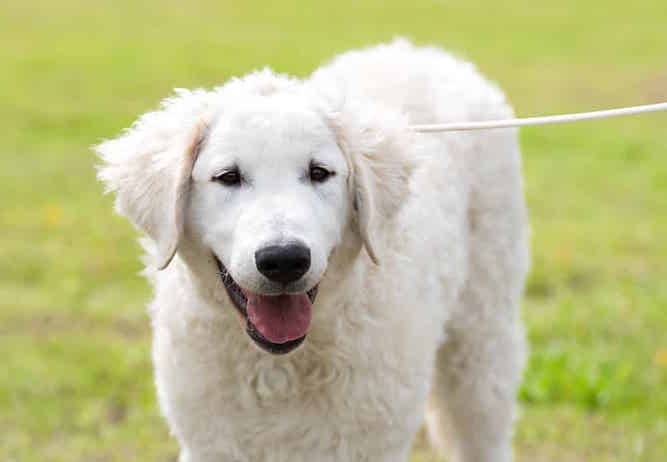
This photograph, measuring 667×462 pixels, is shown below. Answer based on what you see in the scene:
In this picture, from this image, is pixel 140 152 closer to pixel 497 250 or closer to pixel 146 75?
pixel 497 250

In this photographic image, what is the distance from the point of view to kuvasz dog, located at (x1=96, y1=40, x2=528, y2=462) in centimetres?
387

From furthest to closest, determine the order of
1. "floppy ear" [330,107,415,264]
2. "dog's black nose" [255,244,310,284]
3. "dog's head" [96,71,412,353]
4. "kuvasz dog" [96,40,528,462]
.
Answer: "floppy ear" [330,107,415,264]
"kuvasz dog" [96,40,528,462]
"dog's head" [96,71,412,353]
"dog's black nose" [255,244,310,284]

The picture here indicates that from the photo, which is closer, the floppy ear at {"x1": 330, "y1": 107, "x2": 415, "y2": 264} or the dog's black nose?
the dog's black nose

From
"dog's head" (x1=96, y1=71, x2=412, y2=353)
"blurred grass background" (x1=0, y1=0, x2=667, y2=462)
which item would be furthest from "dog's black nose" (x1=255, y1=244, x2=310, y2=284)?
"blurred grass background" (x1=0, y1=0, x2=667, y2=462)

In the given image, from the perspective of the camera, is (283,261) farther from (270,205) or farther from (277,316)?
(277,316)

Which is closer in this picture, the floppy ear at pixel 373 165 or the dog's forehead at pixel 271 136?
the dog's forehead at pixel 271 136

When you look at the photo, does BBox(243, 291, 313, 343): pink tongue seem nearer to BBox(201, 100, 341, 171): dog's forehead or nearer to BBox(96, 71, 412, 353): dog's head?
BBox(96, 71, 412, 353): dog's head

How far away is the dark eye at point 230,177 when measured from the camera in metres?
Answer: 3.91

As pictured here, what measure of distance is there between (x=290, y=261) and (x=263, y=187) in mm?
332

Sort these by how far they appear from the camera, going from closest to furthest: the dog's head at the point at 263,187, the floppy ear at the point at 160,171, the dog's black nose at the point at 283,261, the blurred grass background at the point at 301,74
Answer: the dog's black nose at the point at 283,261 < the dog's head at the point at 263,187 < the floppy ear at the point at 160,171 < the blurred grass background at the point at 301,74

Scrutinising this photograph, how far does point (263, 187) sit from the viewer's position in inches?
151

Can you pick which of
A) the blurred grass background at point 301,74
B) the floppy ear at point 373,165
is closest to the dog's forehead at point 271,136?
the floppy ear at point 373,165

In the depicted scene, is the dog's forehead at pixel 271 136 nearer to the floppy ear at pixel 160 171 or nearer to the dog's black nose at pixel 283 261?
the floppy ear at pixel 160 171

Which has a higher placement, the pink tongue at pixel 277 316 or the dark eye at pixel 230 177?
the dark eye at pixel 230 177
